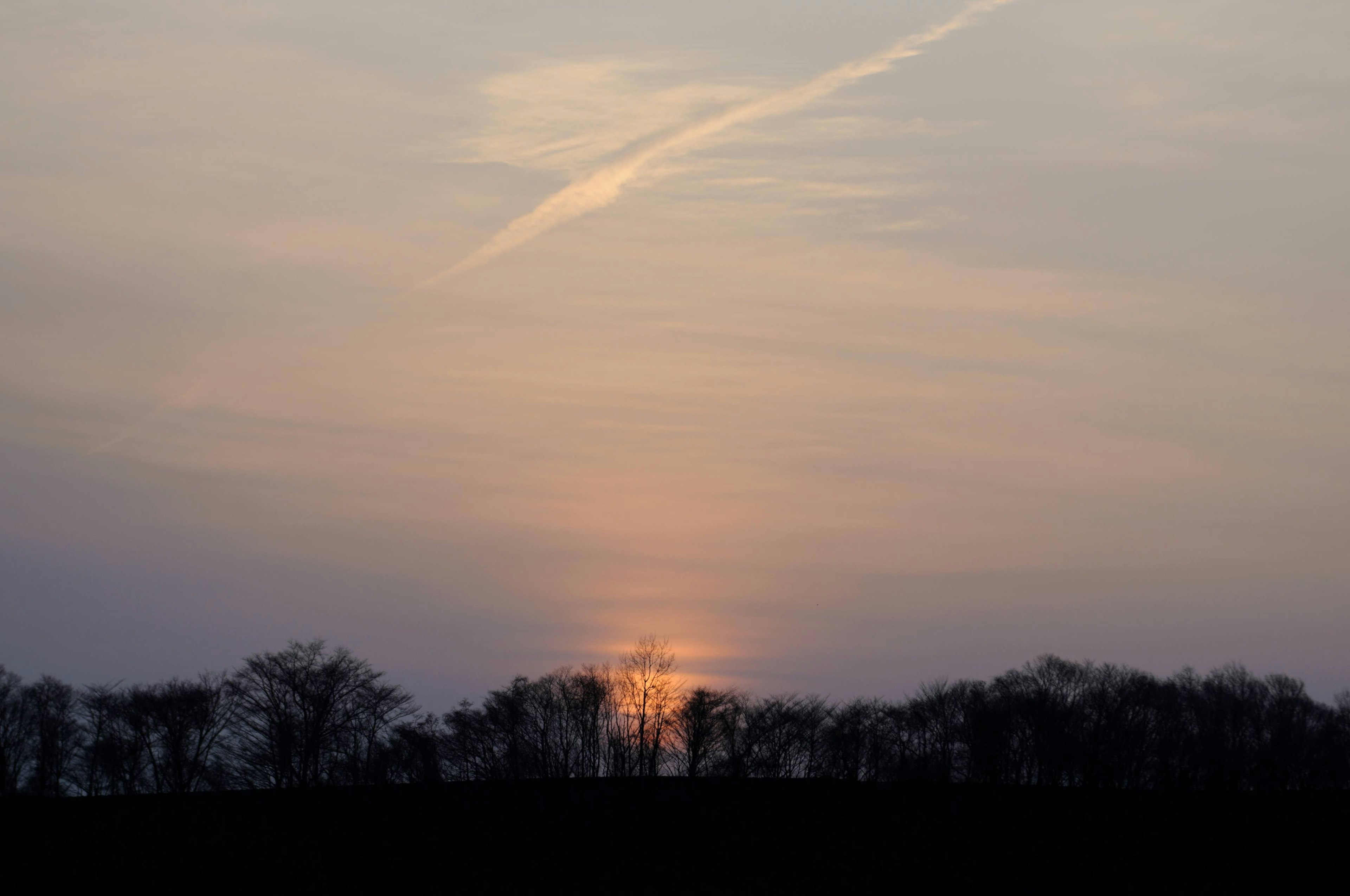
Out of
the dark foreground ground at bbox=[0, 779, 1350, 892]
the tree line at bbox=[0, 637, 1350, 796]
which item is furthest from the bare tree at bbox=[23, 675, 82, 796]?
the dark foreground ground at bbox=[0, 779, 1350, 892]

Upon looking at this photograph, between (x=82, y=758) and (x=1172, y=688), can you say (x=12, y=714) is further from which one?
(x=1172, y=688)

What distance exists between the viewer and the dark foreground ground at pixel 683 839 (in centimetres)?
4603

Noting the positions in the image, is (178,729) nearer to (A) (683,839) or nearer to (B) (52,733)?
(B) (52,733)

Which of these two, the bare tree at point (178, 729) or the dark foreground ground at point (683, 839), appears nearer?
the dark foreground ground at point (683, 839)

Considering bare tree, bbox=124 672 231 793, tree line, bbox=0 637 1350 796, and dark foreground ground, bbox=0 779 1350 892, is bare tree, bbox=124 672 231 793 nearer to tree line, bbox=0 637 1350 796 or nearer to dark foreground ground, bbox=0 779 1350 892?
tree line, bbox=0 637 1350 796

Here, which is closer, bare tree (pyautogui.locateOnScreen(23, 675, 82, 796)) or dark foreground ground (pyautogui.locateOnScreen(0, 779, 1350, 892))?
dark foreground ground (pyautogui.locateOnScreen(0, 779, 1350, 892))

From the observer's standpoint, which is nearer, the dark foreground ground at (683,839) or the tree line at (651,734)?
the dark foreground ground at (683,839)

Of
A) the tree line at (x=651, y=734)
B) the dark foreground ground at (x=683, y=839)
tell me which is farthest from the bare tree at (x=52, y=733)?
the dark foreground ground at (x=683, y=839)

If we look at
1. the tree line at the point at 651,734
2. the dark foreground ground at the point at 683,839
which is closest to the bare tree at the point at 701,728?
the tree line at the point at 651,734

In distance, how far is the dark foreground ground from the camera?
151 ft

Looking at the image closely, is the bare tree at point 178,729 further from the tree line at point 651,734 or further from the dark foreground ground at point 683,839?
the dark foreground ground at point 683,839

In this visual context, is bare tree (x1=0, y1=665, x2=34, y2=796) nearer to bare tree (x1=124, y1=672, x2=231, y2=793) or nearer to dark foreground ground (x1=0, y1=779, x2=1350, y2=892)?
bare tree (x1=124, y1=672, x2=231, y2=793)

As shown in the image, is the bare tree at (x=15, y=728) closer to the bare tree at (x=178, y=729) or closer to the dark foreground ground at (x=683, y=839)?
the bare tree at (x=178, y=729)

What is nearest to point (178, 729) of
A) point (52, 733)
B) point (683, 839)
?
point (52, 733)
